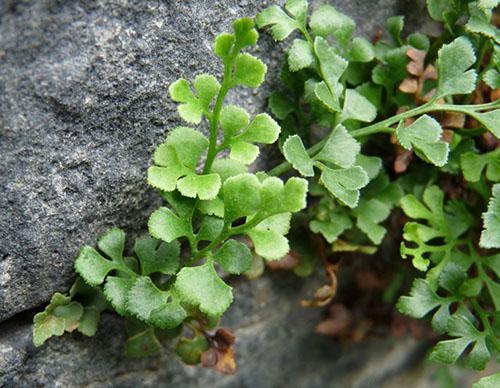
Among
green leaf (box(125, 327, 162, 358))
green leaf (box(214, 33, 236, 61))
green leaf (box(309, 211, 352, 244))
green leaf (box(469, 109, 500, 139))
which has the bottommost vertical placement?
green leaf (box(125, 327, 162, 358))

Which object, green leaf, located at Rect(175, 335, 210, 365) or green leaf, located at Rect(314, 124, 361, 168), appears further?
green leaf, located at Rect(175, 335, 210, 365)

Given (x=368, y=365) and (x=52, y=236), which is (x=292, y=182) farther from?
(x=368, y=365)

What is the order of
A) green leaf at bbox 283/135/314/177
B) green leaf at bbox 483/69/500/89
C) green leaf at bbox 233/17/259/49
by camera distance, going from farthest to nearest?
Result: 1. green leaf at bbox 483/69/500/89
2. green leaf at bbox 283/135/314/177
3. green leaf at bbox 233/17/259/49

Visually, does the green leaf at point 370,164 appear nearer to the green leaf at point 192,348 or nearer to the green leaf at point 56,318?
the green leaf at point 192,348

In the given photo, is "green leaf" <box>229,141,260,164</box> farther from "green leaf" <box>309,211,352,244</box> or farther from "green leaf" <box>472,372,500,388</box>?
"green leaf" <box>472,372,500,388</box>

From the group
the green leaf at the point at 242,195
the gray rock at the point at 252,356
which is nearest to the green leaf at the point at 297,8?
the green leaf at the point at 242,195

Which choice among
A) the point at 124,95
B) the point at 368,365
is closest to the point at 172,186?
the point at 124,95

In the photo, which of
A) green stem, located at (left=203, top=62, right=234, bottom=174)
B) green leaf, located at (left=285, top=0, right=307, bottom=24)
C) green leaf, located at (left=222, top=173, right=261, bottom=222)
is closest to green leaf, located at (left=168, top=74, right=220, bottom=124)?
green stem, located at (left=203, top=62, right=234, bottom=174)
